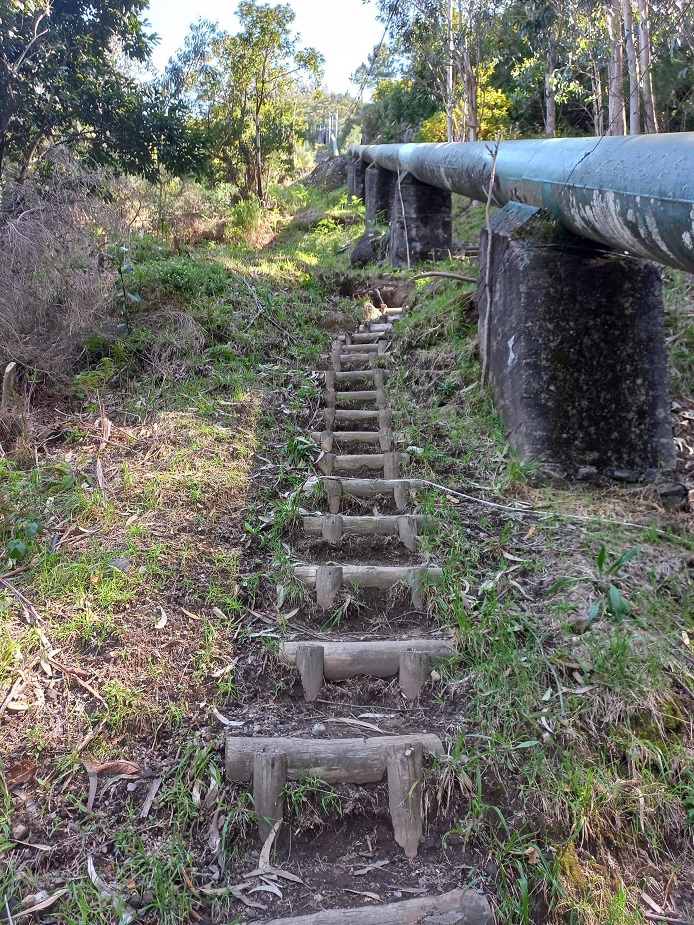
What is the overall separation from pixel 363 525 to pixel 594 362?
1757 millimetres

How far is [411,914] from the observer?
6.17 feet

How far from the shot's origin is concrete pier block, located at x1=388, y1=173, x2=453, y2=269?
8.96 metres

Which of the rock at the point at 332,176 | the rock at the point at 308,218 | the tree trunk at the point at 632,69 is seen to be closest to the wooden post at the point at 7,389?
the tree trunk at the point at 632,69

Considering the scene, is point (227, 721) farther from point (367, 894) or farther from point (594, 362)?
point (594, 362)

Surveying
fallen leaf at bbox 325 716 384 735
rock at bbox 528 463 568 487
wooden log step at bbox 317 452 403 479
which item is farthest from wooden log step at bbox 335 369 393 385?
fallen leaf at bbox 325 716 384 735

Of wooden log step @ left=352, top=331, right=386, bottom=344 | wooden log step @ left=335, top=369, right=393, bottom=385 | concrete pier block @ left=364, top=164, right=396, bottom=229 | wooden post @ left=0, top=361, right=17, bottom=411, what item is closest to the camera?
wooden post @ left=0, top=361, right=17, bottom=411

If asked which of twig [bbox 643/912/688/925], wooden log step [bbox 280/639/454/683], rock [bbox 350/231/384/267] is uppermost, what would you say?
rock [bbox 350/231/384/267]

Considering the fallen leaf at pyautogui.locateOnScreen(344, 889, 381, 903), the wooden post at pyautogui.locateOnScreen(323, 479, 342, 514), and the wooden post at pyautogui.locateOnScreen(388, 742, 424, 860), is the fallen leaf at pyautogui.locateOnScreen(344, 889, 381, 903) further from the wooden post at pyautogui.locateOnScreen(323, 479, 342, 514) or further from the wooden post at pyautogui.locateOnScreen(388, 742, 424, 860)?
the wooden post at pyautogui.locateOnScreen(323, 479, 342, 514)

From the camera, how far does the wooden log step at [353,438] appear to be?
454 cm

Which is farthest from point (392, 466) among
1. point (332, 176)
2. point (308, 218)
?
point (332, 176)

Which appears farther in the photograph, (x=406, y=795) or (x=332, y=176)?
(x=332, y=176)

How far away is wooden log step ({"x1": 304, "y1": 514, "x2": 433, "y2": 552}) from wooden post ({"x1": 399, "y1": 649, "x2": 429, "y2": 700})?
3.17 ft

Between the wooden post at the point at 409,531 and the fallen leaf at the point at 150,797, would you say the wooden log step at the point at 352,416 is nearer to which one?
the wooden post at the point at 409,531

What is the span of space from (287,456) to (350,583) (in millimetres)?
1401
